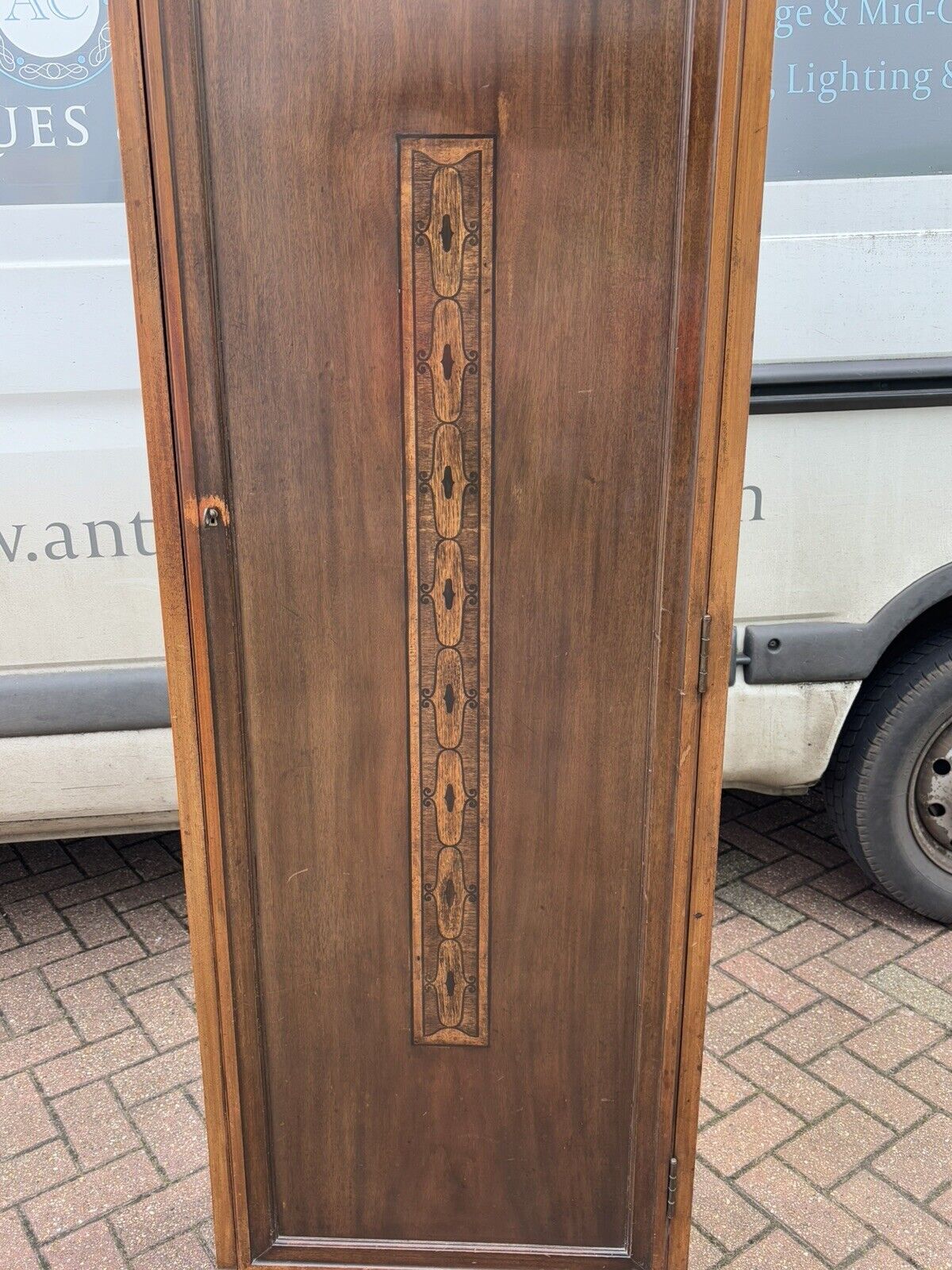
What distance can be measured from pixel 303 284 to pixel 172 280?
144 mm

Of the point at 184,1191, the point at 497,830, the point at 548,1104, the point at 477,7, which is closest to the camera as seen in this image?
the point at 477,7

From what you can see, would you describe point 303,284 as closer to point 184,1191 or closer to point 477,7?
point 477,7

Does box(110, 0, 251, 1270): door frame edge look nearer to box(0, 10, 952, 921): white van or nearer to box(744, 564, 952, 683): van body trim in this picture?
box(0, 10, 952, 921): white van

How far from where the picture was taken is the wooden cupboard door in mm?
1239

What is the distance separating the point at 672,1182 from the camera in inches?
64.9

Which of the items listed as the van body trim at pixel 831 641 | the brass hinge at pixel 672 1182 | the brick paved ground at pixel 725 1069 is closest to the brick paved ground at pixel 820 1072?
the brick paved ground at pixel 725 1069

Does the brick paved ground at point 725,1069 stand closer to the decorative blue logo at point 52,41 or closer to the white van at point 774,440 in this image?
the white van at point 774,440

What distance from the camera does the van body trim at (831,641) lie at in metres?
2.42

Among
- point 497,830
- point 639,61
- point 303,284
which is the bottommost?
point 497,830

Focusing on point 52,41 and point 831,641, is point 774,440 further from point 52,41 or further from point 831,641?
point 52,41

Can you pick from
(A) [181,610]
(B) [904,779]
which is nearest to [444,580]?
(A) [181,610]

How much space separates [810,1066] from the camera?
2.29 metres

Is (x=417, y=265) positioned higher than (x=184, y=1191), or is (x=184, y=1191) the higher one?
(x=417, y=265)

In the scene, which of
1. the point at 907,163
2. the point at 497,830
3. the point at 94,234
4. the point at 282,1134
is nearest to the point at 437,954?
the point at 497,830
